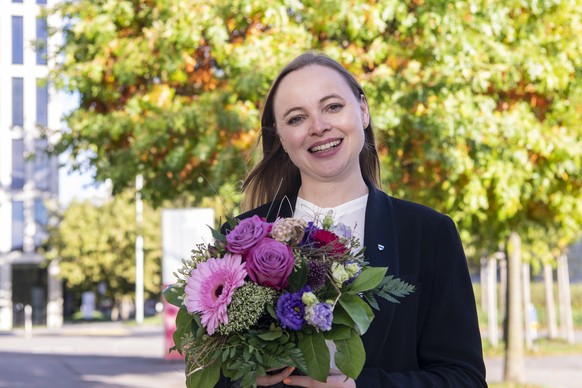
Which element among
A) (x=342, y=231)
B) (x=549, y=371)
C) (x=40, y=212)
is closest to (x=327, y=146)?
(x=342, y=231)

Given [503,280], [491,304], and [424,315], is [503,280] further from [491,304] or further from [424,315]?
[424,315]

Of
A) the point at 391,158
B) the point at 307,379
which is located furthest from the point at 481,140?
the point at 307,379

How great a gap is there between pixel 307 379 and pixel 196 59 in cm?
1020

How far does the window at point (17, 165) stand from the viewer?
180ft

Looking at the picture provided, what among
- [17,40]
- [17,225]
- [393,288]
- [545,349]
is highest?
[17,40]

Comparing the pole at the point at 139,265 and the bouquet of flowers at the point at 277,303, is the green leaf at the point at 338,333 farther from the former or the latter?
the pole at the point at 139,265

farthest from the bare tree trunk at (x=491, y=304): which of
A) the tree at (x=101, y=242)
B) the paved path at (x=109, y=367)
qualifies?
the tree at (x=101, y=242)

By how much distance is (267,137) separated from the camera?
3.25 meters

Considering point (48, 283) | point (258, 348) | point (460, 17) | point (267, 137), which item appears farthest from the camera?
point (48, 283)

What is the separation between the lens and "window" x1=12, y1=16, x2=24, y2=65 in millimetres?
54281

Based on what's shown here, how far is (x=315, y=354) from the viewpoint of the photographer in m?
2.35

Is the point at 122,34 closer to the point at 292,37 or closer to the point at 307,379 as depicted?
the point at 292,37

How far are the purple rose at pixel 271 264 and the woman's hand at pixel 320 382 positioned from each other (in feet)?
0.73

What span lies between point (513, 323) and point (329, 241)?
14.9 metres
